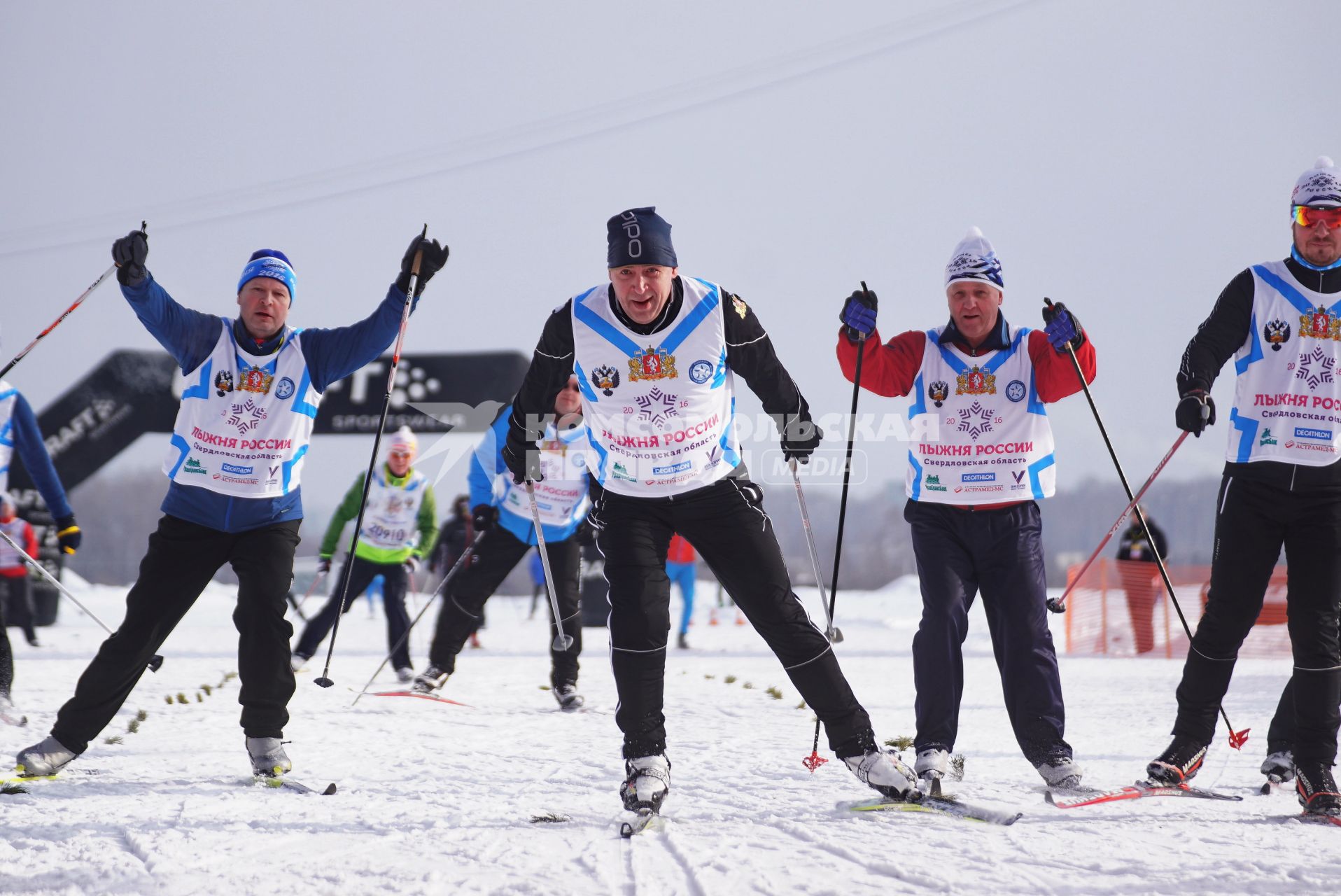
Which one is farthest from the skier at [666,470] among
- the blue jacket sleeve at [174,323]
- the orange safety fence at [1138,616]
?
the orange safety fence at [1138,616]

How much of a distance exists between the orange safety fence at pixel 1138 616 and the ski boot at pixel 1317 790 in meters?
8.15

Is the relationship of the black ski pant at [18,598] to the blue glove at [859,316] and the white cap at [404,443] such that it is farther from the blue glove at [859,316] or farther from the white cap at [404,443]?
the blue glove at [859,316]

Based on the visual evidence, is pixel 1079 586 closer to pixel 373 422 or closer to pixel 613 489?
pixel 373 422

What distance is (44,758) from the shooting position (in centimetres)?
395

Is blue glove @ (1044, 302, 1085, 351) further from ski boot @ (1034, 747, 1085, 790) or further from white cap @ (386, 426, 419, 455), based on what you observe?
white cap @ (386, 426, 419, 455)

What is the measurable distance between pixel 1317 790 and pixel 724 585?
1.97 metres

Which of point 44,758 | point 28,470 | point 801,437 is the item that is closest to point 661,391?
point 801,437

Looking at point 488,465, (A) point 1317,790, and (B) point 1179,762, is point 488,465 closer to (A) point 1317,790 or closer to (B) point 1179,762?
(B) point 1179,762

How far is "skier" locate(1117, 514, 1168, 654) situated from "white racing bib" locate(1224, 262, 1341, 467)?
8.56 m

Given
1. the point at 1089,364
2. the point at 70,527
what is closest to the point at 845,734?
the point at 1089,364

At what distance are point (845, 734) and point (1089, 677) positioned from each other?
6252 mm

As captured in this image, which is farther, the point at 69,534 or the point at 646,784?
the point at 69,534

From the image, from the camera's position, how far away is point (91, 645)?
11.6 metres

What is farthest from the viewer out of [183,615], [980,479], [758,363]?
[183,615]
